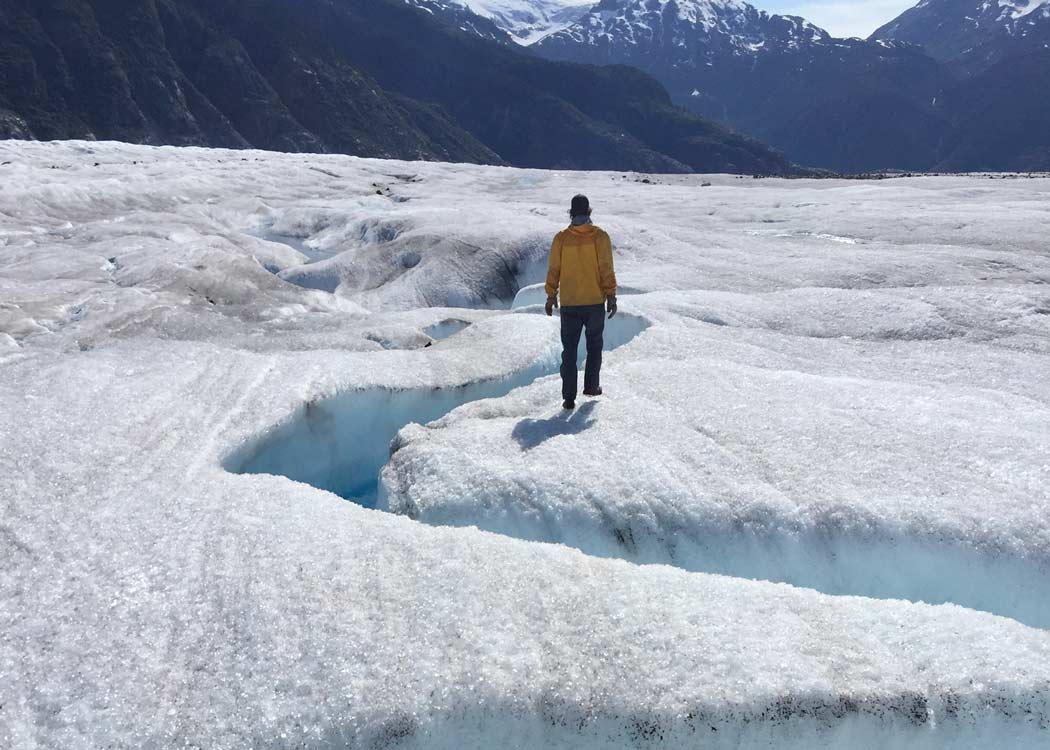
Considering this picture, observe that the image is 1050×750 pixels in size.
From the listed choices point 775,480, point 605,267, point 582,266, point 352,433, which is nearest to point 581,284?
point 582,266

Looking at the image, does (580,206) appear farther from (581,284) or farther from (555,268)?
(581,284)

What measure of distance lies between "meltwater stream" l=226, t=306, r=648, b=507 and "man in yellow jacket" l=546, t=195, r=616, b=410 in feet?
2.04

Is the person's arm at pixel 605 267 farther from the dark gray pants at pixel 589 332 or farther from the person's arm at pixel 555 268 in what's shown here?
the person's arm at pixel 555 268

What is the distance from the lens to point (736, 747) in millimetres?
3953

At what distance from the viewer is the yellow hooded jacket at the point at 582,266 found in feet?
24.5

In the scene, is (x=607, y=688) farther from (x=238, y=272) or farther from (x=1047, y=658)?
(x=238, y=272)

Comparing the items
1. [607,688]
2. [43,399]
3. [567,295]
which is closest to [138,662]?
[607,688]

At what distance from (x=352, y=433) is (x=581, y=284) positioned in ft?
11.7

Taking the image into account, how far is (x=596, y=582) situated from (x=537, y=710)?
1.08 meters

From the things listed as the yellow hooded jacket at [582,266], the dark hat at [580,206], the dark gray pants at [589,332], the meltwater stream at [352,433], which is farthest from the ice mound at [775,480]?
the dark hat at [580,206]

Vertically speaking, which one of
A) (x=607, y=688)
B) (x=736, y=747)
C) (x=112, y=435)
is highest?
(x=112, y=435)

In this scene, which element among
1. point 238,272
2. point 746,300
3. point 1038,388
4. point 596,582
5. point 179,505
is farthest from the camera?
point 238,272

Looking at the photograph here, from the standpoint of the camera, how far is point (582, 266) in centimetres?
748

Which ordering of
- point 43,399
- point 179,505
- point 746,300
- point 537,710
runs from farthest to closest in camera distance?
point 746,300
point 43,399
point 179,505
point 537,710
